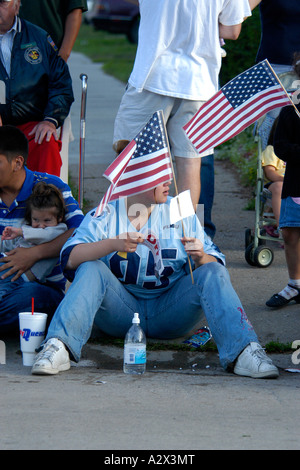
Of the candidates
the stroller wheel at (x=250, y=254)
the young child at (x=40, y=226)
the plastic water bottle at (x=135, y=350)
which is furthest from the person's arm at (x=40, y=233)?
the stroller wheel at (x=250, y=254)

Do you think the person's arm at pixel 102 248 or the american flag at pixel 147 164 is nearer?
the person's arm at pixel 102 248

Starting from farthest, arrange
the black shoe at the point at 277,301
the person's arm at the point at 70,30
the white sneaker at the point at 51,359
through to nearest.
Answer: the person's arm at the point at 70,30
the black shoe at the point at 277,301
the white sneaker at the point at 51,359

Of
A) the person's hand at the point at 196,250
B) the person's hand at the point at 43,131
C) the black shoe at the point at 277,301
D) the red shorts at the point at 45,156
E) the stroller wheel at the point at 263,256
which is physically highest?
the person's hand at the point at 43,131

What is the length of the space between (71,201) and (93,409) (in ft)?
5.65

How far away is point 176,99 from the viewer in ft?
20.0

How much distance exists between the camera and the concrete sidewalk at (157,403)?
3.67m

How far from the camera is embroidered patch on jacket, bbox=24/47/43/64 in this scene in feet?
20.9

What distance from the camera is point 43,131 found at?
629 cm

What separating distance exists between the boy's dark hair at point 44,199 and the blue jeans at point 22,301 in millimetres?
420

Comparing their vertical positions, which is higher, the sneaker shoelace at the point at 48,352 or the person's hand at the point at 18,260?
the person's hand at the point at 18,260

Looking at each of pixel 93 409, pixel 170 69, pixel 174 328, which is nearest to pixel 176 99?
pixel 170 69

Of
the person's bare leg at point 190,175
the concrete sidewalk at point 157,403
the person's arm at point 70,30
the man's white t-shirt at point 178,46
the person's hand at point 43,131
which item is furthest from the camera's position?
the person's arm at point 70,30

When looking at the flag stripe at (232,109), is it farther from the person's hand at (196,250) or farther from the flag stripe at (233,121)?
the person's hand at (196,250)

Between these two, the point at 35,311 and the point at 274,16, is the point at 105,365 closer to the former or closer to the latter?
the point at 35,311
